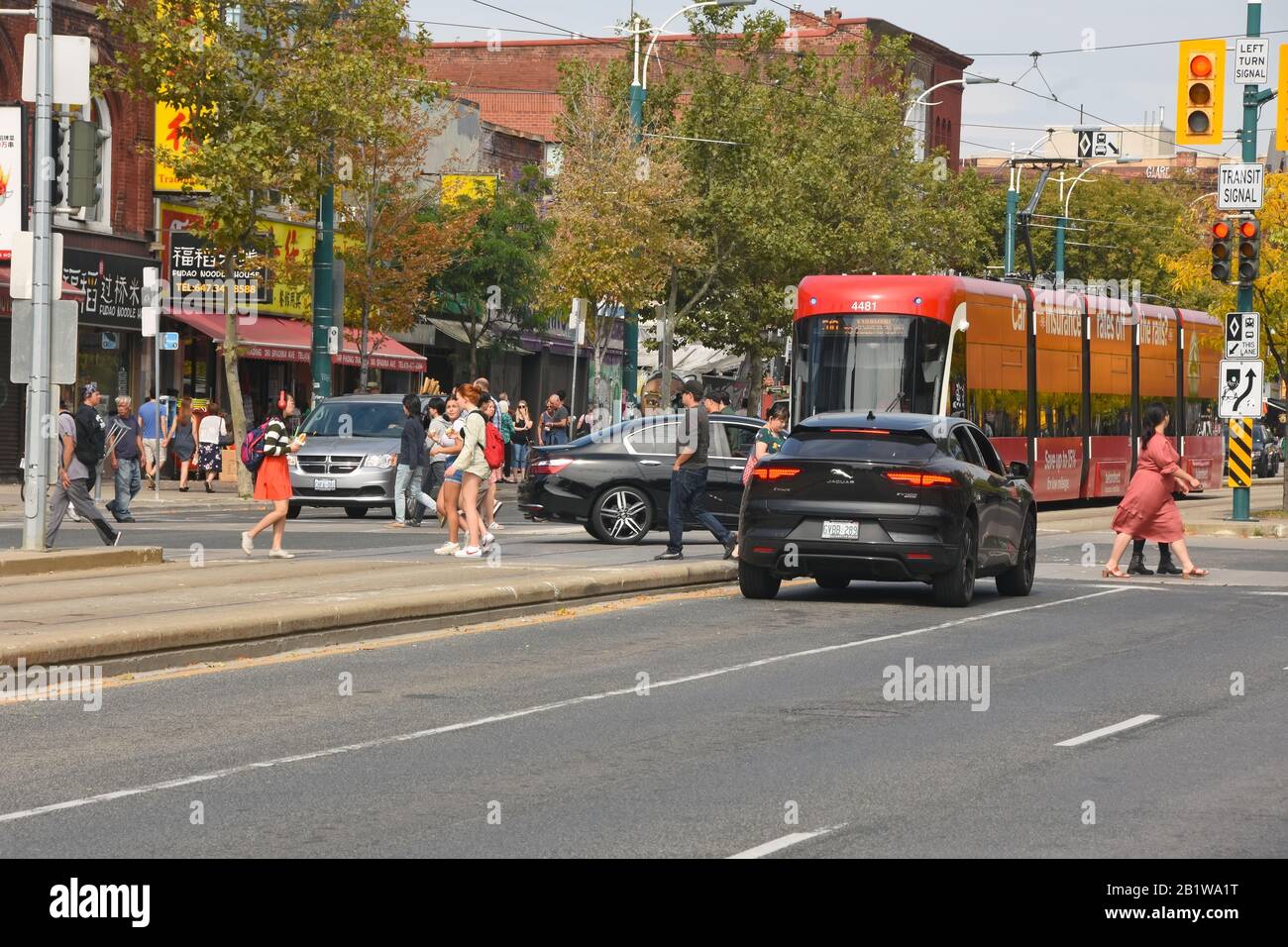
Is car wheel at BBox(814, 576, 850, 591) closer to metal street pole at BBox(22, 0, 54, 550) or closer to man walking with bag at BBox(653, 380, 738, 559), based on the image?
man walking with bag at BBox(653, 380, 738, 559)

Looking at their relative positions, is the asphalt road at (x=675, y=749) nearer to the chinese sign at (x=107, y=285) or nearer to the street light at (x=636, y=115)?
the chinese sign at (x=107, y=285)

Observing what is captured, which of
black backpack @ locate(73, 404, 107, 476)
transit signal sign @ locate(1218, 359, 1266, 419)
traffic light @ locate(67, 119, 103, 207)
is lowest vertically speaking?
black backpack @ locate(73, 404, 107, 476)

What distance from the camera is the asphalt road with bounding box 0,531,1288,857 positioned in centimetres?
815

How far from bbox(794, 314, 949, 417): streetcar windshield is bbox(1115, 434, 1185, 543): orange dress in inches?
342

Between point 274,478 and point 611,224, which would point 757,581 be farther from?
point 611,224

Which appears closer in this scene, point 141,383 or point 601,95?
point 141,383

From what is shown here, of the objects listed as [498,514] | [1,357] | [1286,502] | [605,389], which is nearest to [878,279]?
[498,514]

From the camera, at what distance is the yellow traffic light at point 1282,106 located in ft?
88.7

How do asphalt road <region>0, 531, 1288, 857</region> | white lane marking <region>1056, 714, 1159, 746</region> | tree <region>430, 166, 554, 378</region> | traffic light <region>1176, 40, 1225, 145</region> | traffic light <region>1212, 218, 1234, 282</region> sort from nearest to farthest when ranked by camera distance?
asphalt road <region>0, 531, 1288, 857</region> → white lane marking <region>1056, 714, 1159, 746</region> → traffic light <region>1176, 40, 1225, 145</region> → traffic light <region>1212, 218, 1234, 282</region> → tree <region>430, 166, 554, 378</region>

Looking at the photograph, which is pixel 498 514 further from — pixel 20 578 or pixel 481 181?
pixel 481 181

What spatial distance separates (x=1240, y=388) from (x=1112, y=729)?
20519 mm

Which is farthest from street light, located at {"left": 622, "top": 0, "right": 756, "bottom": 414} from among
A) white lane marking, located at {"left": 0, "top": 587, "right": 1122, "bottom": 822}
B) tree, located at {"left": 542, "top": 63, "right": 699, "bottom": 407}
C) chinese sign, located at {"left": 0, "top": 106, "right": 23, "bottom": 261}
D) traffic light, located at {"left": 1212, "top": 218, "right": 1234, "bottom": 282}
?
white lane marking, located at {"left": 0, "top": 587, "right": 1122, "bottom": 822}

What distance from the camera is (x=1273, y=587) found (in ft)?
68.0

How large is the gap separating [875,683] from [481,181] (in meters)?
42.8
